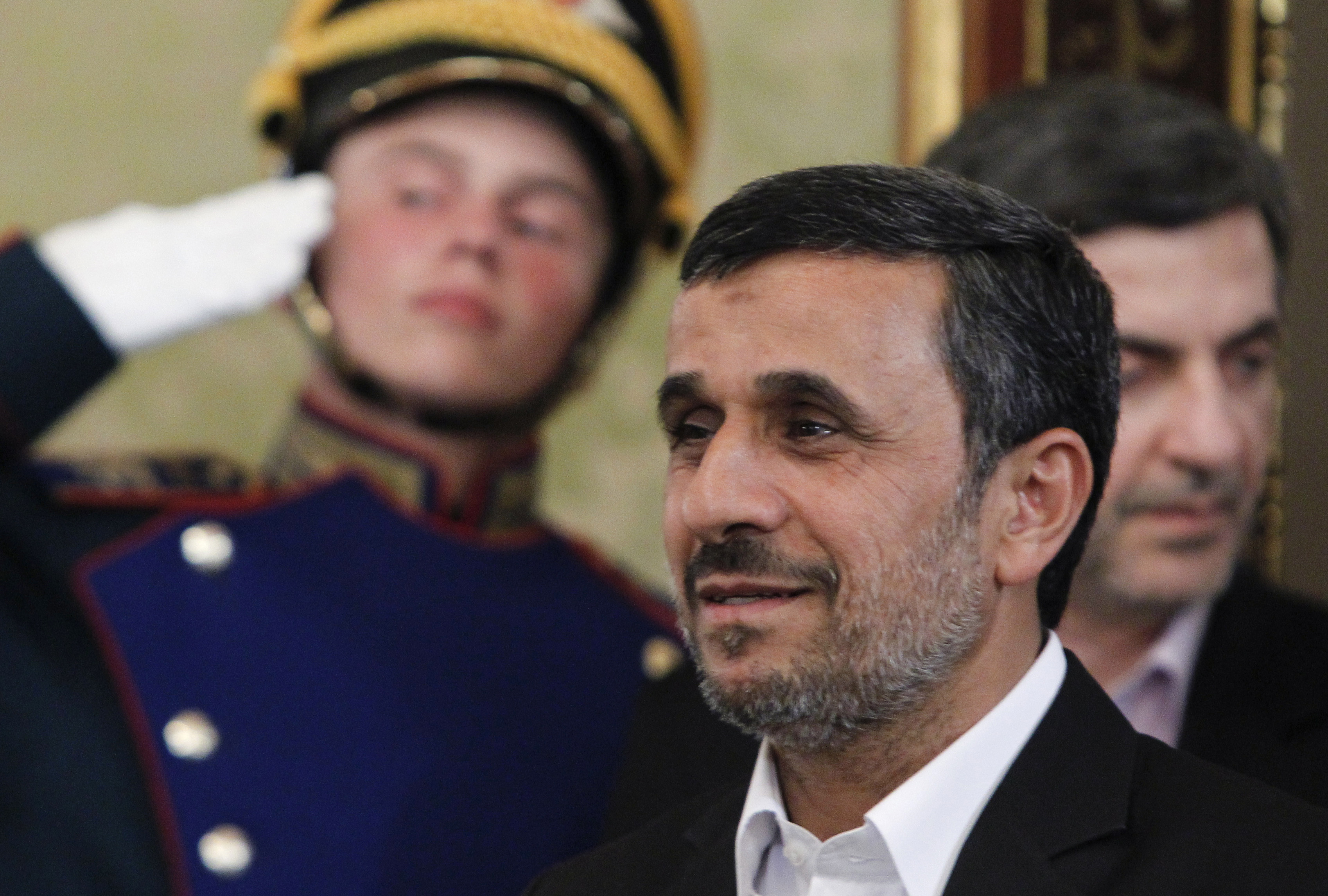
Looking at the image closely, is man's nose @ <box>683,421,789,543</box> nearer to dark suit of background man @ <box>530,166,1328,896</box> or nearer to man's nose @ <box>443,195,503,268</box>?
dark suit of background man @ <box>530,166,1328,896</box>

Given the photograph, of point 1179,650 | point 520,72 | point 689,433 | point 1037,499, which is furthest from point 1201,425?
point 520,72

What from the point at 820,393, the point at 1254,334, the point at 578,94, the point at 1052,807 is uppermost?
the point at 578,94

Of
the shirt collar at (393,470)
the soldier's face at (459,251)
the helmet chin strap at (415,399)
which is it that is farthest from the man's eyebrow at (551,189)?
the shirt collar at (393,470)

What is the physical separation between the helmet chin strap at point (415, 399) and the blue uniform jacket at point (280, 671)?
0.04m

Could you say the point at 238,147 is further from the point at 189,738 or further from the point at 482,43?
the point at 189,738

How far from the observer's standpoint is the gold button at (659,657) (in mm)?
1638

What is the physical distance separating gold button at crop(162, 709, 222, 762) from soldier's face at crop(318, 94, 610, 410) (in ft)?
1.09

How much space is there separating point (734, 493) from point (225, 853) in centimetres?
66

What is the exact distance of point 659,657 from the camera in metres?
1.66

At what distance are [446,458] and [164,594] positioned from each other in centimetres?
28

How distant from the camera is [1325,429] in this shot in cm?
194

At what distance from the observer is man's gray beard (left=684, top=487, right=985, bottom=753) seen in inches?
40.3

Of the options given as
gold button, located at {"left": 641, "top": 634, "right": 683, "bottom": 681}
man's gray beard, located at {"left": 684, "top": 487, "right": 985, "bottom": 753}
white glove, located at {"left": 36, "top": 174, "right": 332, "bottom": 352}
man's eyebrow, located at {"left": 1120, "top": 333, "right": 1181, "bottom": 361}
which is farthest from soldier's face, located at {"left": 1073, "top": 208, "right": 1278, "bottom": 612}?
white glove, located at {"left": 36, "top": 174, "right": 332, "bottom": 352}

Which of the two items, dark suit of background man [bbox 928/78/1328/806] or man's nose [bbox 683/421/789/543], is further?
dark suit of background man [bbox 928/78/1328/806]
